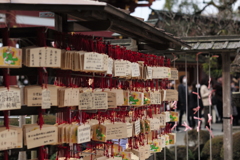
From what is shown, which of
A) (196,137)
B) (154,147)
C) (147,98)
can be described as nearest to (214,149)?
(196,137)

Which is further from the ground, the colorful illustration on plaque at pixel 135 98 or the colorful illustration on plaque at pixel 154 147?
the colorful illustration on plaque at pixel 135 98

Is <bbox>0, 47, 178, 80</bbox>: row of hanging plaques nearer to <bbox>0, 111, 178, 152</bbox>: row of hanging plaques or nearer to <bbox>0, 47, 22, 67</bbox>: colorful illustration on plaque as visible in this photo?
<bbox>0, 47, 22, 67</bbox>: colorful illustration on plaque

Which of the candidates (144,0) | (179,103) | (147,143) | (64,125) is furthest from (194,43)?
(144,0)

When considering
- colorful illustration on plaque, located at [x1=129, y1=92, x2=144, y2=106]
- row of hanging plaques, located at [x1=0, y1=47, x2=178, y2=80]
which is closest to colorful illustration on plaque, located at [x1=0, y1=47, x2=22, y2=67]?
row of hanging plaques, located at [x1=0, y1=47, x2=178, y2=80]

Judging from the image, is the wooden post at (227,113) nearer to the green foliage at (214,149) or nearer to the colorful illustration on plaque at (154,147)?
the green foliage at (214,149)

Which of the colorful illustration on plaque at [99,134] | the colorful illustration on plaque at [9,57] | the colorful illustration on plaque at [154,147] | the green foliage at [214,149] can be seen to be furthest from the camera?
the green foliage at [214,149]

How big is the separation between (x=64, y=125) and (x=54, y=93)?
1.20ft

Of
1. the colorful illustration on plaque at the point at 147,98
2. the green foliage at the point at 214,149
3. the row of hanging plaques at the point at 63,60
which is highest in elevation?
the row of hanging plaques at the point at 63,60

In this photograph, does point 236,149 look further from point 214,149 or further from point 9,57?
point 9,57

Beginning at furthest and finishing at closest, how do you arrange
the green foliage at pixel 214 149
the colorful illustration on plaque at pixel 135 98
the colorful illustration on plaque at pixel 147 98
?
the green foliage at pixel 214 149
the colorful illustration on plaque at pixel 147 98
the colorful illustration on plaque at pixel 135 98

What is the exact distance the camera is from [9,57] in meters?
3.10

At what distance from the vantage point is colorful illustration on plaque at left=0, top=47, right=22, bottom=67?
3.08 m

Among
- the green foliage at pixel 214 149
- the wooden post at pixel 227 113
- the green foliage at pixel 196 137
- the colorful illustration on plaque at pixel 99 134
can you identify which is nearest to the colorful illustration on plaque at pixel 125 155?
the colorful illustration on plaque at pixel 99 134

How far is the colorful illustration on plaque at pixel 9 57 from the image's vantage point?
3076 millimetres
